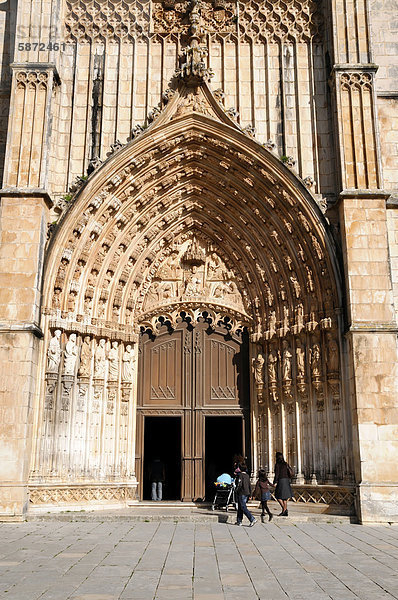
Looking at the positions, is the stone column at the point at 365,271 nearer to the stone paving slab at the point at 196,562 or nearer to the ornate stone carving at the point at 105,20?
Answer: the stone paving slab at the point at 196,562

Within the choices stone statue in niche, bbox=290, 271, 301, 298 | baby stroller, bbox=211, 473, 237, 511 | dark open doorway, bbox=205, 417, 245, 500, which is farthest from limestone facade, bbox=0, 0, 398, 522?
dark open doorway, bbox=205, 417, 245, 500

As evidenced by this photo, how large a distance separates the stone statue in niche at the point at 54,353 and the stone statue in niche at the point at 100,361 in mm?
885

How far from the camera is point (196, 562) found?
6.96 meters

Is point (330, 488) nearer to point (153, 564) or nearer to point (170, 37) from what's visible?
point (153, 564)

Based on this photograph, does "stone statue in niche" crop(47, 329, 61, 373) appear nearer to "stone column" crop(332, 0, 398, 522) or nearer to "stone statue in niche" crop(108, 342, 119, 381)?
"stone statue in niche" crop(108, 342, 119, 381)

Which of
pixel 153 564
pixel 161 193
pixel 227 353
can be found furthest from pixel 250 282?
pixel 153 564

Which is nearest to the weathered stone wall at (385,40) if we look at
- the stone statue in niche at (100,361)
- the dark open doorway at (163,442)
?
the stone statue in niche at (100,361)

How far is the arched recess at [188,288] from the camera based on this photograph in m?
12.1

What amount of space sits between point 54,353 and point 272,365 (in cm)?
446

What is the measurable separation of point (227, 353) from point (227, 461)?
24.2 ft

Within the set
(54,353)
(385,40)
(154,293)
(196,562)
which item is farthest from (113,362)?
(385,40)

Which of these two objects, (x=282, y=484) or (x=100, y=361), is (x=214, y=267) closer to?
(x=100, y=361)

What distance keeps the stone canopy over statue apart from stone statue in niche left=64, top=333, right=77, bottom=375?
6.96 ft

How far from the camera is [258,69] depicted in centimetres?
Result: 1384
